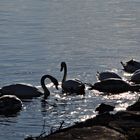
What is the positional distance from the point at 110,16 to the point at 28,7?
955cm

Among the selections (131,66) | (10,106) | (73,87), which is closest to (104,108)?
(10,106)

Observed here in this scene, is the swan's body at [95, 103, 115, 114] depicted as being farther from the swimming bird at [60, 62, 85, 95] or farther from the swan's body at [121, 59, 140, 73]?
the swan's body at [121, 59, 140, 73]

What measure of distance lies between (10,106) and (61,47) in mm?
15929

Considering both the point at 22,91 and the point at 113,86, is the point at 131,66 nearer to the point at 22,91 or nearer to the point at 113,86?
the point at 113,86

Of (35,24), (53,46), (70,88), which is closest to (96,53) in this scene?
(53,46)

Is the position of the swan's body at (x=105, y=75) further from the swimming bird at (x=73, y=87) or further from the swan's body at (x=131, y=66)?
the swan's body at (x=131, y=66)

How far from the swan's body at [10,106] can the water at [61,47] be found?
0.30 m

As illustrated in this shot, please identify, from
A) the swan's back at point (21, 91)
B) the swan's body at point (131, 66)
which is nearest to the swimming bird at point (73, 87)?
the swan's back at point (21, 91)

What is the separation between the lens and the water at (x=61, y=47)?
20391 mm

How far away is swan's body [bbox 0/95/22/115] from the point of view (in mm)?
21156

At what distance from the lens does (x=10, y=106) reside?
21281 millimetres

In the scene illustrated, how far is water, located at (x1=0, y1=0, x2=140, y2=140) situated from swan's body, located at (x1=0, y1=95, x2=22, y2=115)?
301mm

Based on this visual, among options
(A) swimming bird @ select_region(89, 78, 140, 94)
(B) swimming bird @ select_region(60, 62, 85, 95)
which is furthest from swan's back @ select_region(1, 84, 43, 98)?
(A) swimming bird @ select_region(89, 78, 140, 94)

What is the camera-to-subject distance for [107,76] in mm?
26547
